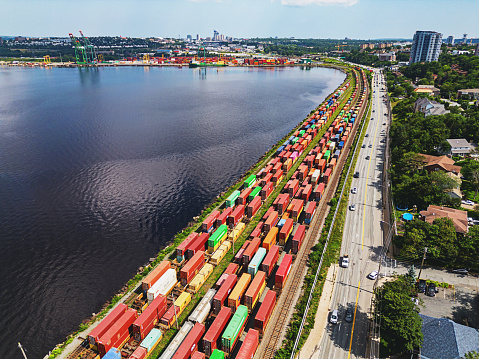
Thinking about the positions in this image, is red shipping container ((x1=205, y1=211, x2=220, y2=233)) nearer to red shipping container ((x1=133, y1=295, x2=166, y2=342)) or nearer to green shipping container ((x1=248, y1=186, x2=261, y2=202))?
green shipping container ((x1=248, y1=186, x2=261, y2=202))

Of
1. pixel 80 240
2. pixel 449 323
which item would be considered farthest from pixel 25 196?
pixel 449 323

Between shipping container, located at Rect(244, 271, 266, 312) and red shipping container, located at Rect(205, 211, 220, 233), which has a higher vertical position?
red shipping container, located at Rect(205, 211, 220, 233)

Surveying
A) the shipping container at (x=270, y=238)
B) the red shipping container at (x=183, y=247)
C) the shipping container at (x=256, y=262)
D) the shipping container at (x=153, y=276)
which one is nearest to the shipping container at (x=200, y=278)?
the red shipping container at (x=183, y=247)

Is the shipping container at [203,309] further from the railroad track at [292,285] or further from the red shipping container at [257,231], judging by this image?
the red shipping container at [257,231]

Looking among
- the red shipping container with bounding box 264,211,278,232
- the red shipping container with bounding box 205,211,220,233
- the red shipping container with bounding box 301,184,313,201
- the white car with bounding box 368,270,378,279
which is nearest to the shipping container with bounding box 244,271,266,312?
the red shipping container with bounding box 264,211,278,232

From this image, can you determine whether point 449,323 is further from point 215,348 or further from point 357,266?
point 215,348

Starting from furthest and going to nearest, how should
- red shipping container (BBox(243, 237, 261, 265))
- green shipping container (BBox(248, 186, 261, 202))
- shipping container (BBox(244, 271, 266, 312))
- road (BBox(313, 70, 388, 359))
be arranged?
green shipping container (BBox(248, 186, 261, 202)), red shipping container (BBox(243, 237, 261, 265)), shipping container (BBox(244, 271, 266, 312)), road (BBox(313, 70, 388, 359))
